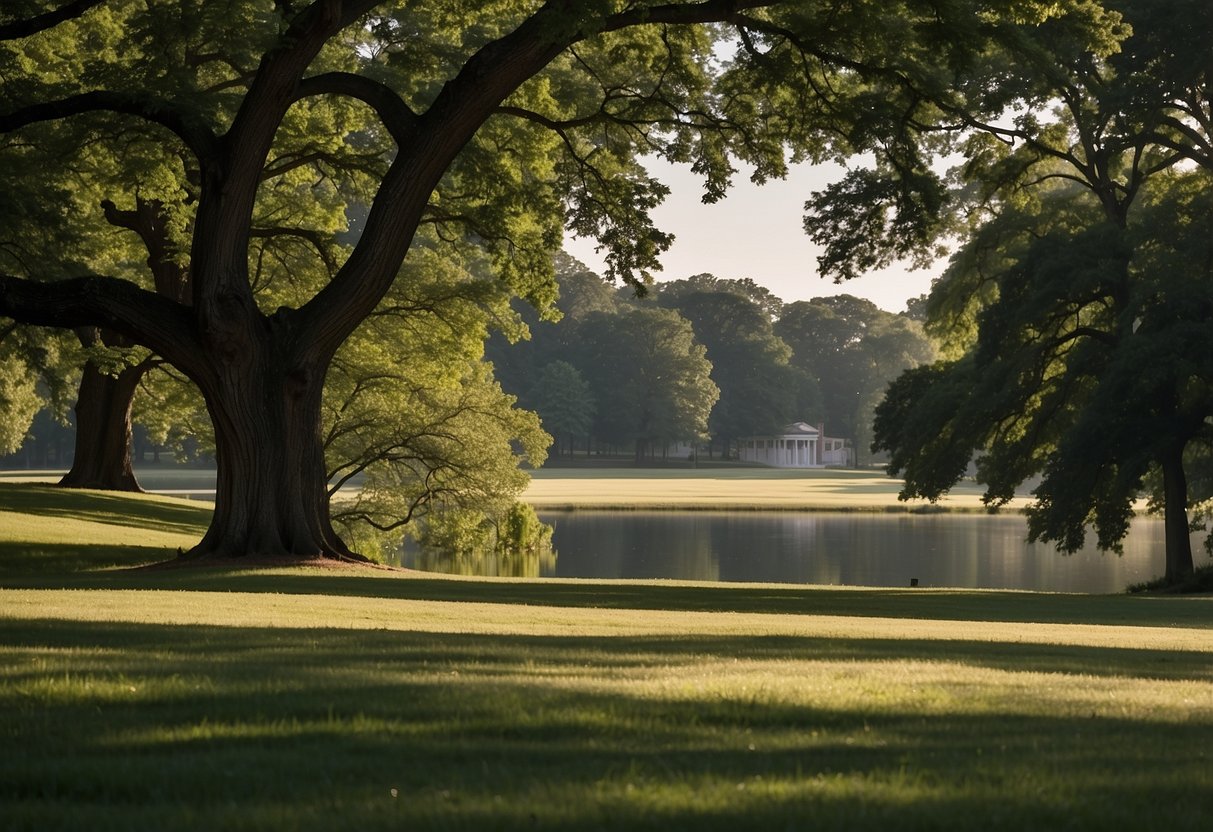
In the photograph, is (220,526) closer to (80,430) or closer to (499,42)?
(499,42)

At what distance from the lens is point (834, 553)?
55156 millimetres

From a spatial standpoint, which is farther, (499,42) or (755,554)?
(755,554)

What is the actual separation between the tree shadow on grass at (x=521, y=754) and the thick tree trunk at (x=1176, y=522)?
1133 inches

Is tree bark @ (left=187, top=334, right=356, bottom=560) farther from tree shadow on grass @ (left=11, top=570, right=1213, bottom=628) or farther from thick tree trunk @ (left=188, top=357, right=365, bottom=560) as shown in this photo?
tree shadow on grass @ (left=11, top=570, right=1213, bottom=628)

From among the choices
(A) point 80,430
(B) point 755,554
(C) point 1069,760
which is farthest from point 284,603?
(B) point 755,554

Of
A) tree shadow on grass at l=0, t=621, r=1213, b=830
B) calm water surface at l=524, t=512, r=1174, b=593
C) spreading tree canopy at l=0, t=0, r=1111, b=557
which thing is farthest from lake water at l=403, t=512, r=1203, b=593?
tree shadow on grass at l=0, t=621, r=1213, b=830

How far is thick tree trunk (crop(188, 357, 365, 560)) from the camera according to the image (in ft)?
78.5

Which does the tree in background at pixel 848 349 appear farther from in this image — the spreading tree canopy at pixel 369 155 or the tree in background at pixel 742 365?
the spreading tree canopy at pixel 369 155

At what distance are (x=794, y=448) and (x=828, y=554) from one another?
10521cm

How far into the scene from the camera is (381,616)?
50.4ft

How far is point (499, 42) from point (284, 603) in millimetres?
10372

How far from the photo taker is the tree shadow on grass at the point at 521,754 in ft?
16.3

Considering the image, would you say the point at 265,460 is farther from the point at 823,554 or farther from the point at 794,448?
the point at 794,448

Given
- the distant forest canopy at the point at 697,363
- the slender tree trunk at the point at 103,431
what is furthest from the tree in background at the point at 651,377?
the slender tree trunk at the point at 103,431
